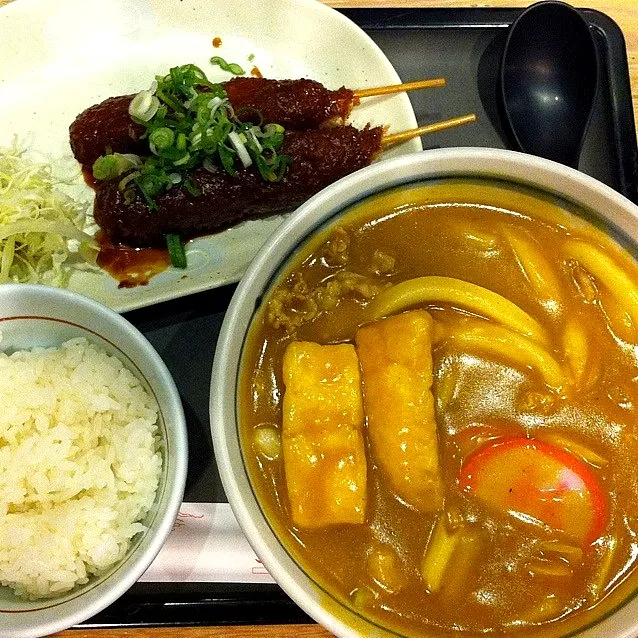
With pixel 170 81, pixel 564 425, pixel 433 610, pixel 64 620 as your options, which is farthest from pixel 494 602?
pixel 170 81

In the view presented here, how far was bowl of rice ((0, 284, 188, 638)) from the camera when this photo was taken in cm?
151

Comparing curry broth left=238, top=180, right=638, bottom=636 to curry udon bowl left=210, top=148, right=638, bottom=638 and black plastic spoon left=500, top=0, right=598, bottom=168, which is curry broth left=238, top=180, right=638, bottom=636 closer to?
curry udon bowl left=210, top=148, right=638, bottom=638

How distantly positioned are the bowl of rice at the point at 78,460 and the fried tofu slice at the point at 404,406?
0.52 metres

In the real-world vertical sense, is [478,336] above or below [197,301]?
above

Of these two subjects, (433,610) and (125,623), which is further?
(125,623)

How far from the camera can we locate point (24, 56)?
7.13 feet

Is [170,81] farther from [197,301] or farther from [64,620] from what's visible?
[64,620]

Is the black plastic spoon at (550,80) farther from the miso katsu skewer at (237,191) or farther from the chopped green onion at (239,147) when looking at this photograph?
the chopped green onion at (239,147)

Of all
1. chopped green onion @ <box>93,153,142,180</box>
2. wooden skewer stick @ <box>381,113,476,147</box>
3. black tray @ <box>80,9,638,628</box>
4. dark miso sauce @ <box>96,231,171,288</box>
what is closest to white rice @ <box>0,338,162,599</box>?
black tray @ <box>80,9,638,628</box>

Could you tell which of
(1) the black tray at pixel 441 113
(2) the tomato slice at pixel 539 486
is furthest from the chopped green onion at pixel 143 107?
(2) the tomato slice at pixel 539 486

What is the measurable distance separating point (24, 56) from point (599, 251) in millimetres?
2000

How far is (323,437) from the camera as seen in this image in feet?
4.37

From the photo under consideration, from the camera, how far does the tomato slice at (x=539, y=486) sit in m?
1.38

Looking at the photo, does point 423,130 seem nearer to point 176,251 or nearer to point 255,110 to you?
point 255,110
